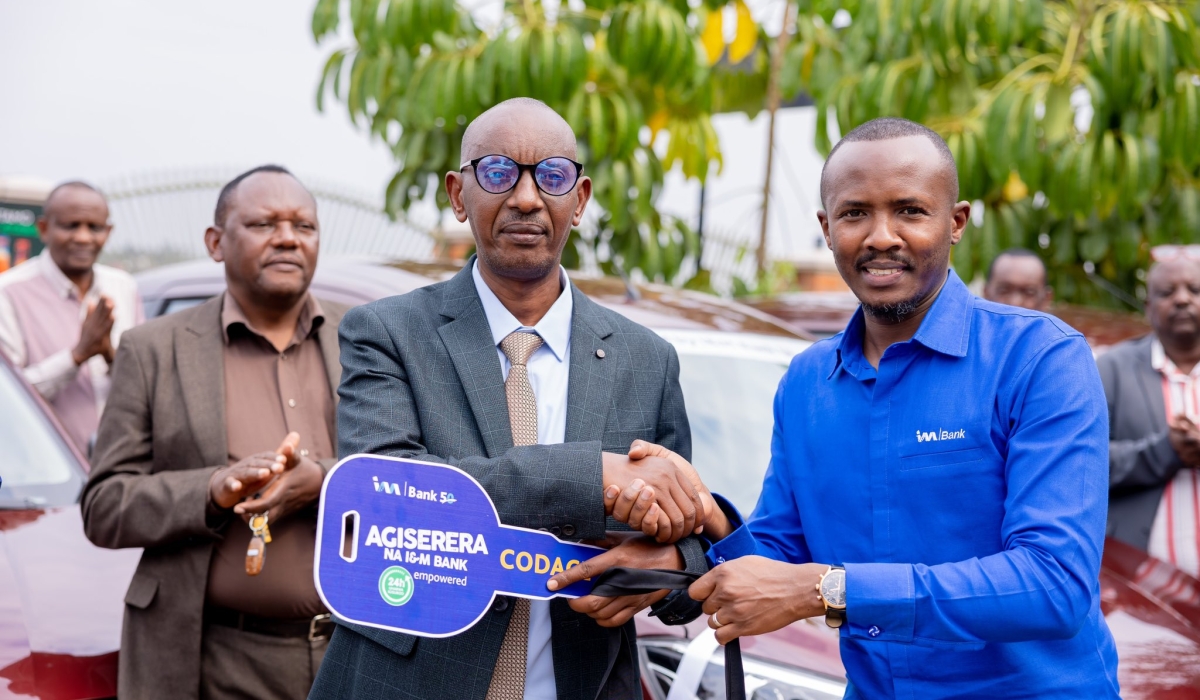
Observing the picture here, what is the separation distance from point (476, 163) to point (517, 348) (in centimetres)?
37

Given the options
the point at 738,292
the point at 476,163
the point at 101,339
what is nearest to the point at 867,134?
the point at 476,163

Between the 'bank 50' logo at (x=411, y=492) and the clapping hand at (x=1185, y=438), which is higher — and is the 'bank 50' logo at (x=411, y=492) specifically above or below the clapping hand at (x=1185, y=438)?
above

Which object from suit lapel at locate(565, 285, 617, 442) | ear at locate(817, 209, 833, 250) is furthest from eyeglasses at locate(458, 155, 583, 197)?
ear at locate(817, 209, 833, 250)

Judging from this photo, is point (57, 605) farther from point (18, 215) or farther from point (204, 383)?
point (18, 215)

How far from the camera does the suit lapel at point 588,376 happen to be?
229 centimetres

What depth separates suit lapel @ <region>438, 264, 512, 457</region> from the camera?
7.36 feet

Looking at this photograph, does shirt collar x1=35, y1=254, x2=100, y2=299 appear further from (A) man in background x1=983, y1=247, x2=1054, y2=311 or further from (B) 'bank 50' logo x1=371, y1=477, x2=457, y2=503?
(A) man in background x1=983, y1=247, x2=1054, y2=311

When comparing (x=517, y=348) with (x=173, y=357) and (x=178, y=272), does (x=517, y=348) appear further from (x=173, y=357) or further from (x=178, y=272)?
(x=178, y=272)

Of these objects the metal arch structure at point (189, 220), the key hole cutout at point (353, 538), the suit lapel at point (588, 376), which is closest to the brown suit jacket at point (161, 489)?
the key hole cutout at point (353, 538)

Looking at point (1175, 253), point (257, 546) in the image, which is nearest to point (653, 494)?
point (257, 546)

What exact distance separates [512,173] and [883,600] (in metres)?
1.05

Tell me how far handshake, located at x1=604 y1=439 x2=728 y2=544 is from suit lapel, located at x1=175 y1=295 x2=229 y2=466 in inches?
53.9

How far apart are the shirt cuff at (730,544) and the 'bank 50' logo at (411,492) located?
1.65ft

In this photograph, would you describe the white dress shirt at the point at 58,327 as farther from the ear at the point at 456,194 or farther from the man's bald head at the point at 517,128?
the man's bald head at the point at 517,128
